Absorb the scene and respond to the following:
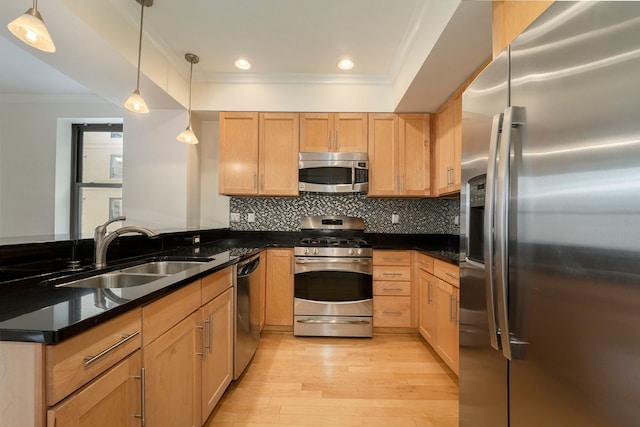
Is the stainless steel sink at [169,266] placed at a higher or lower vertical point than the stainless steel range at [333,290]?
higher

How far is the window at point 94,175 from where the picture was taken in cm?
384

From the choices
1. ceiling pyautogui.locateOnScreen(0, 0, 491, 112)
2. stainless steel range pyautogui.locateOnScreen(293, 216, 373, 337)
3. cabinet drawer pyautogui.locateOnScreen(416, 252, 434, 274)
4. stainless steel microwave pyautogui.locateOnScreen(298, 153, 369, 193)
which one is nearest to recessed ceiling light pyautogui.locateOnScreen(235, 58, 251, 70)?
ceiling pyautogui.locateOnScreen(0, 0, 491, 112)

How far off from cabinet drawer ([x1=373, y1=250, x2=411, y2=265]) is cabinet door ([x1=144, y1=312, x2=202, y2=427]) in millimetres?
1866

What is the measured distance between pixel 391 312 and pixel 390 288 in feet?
0.78

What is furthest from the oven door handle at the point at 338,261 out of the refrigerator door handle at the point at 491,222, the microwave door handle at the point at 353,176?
the refrigerator door handle at the point at 491,222

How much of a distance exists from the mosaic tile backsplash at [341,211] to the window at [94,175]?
1.83 meters

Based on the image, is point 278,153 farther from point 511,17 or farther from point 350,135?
point 511,17

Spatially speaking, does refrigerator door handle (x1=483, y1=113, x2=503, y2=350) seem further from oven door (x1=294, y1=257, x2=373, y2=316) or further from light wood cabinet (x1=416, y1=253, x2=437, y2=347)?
oven door (x1=294, y1=257, x2=373, y2=316)

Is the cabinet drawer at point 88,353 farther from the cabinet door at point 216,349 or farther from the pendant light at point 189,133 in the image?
the pendant light at point 189,133

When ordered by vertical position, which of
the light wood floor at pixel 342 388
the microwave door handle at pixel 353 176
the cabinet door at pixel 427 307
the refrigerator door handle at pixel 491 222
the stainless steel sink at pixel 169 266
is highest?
the microwave door handle at pixel 353 176

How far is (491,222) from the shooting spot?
927 millimetres

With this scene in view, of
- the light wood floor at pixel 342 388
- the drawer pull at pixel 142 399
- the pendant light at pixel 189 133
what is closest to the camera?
the drawer pull at pixel 142 399

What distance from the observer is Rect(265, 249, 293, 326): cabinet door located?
115 inches

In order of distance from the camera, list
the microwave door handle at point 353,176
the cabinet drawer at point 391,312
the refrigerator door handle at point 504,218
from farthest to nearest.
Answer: the microwave door handle at point 353,176 → the cabinet drawer at point 391,312 → the refrigerator door handle at point 504,218
